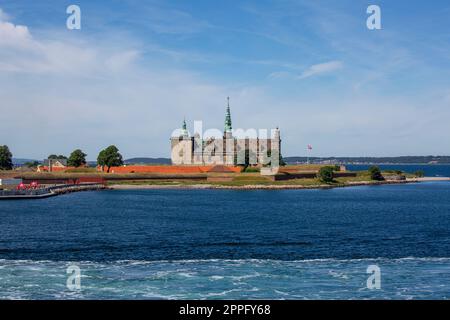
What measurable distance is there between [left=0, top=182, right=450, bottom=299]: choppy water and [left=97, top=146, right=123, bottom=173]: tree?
274 feet

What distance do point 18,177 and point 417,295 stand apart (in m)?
125

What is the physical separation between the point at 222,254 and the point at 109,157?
12216 cm

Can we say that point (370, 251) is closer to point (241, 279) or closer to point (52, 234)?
point (241, 279)

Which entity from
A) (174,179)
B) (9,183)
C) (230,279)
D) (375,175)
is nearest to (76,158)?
(174,179)

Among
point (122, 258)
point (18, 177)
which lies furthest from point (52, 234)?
point (18, 177)

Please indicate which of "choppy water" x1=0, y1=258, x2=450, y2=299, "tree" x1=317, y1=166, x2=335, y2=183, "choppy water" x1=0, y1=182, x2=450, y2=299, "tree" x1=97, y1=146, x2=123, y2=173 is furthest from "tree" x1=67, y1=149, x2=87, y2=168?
"choppy water" x1=0, y1=258, x2=450, y2=299

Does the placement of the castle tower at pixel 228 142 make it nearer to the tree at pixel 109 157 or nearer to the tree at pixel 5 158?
the tree at pixel 109 157

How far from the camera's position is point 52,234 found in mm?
49719

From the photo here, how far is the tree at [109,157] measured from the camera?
156m

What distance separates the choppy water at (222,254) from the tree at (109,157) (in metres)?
83.5

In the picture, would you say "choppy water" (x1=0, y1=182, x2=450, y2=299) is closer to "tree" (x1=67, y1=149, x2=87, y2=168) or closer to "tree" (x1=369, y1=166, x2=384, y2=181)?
"tree" (x1=67, y1=149, x2=87, y2=168)

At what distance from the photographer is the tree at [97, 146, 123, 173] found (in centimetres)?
15575

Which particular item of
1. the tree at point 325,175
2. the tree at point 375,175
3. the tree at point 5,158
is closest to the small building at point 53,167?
the tree at point 5,158
